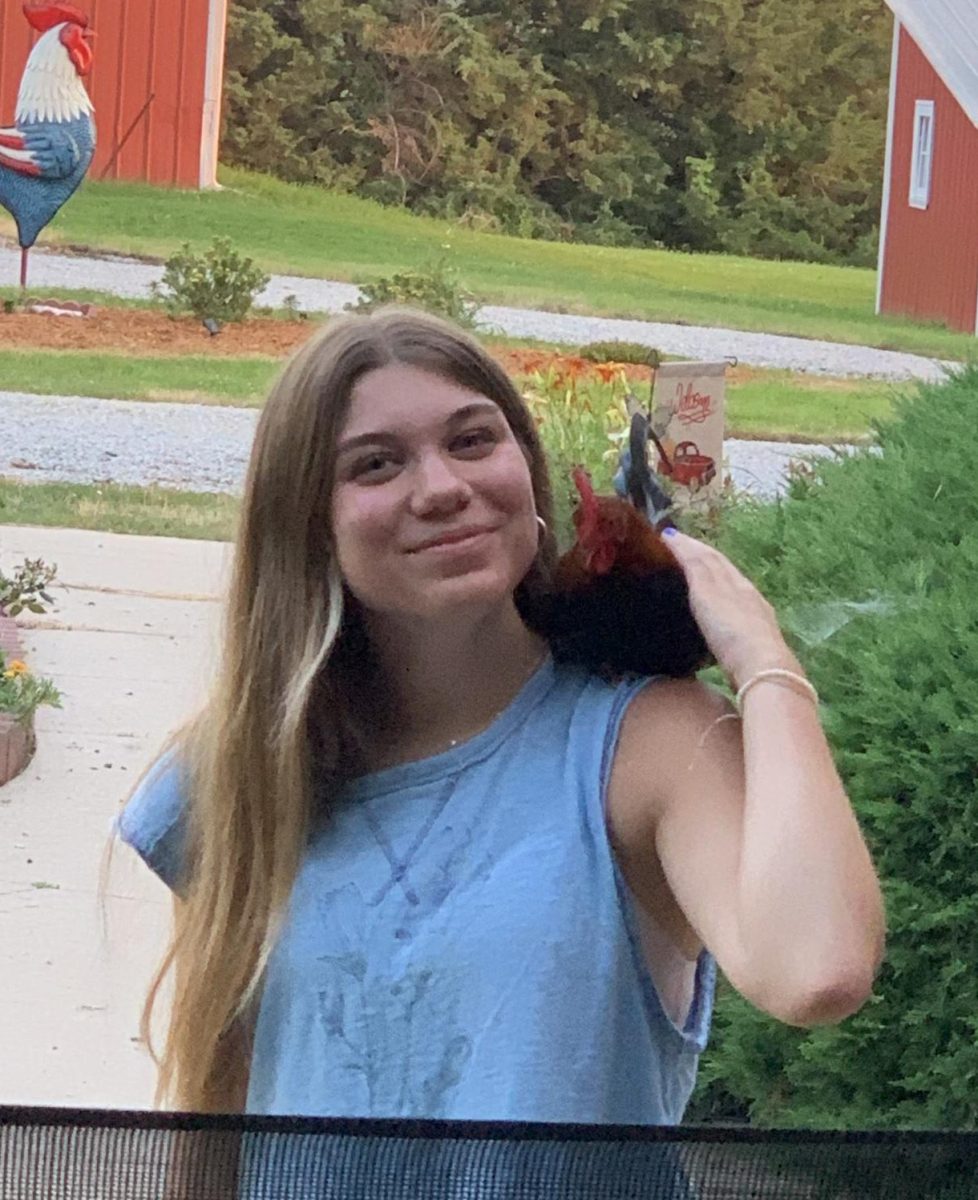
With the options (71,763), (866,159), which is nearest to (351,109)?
(866,159)

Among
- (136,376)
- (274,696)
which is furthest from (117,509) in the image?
(274,696)

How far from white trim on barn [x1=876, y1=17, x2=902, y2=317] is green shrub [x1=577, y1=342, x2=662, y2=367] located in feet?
1.25

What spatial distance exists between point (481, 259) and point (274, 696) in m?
2.03

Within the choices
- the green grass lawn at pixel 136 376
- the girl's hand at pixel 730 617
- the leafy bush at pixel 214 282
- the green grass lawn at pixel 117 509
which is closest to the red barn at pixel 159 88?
the leafy bush at pixel 214 282

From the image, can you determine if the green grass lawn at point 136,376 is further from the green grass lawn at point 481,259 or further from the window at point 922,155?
the window at point 922,155

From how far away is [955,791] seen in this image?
1.70 m

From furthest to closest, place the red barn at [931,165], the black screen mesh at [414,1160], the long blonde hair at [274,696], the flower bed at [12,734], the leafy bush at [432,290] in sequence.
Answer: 1. the red barn at [931,165]
2. the flower bed at [12,734]
3. the leafy bush at [432,290]
4. the long blonde hair at [274,696]
5. the black screen mesh at [414,1160]

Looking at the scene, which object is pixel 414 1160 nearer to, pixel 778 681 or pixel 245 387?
pixel 778 681

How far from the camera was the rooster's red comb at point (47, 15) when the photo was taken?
2803 millimetres

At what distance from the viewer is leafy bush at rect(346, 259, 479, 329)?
2.88 metres

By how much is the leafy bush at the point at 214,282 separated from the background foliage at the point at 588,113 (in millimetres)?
149

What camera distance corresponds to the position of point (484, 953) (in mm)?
937

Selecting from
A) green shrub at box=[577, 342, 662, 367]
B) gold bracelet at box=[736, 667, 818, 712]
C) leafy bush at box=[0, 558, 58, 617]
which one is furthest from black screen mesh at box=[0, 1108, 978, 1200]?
green shrub at box=[577, 342, 662, 367]

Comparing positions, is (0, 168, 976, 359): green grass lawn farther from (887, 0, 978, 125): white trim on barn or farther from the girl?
the girl
